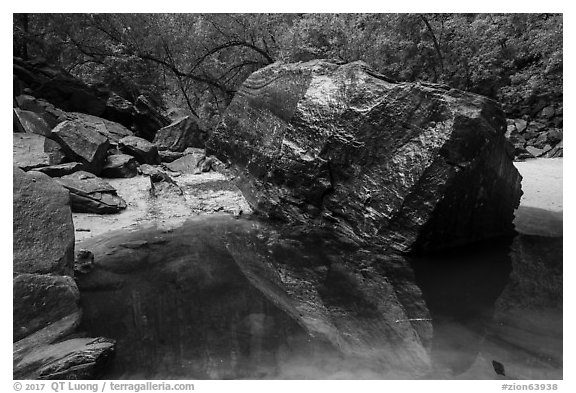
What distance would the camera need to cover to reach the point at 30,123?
9.41 m

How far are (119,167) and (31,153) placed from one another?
5.85 ft

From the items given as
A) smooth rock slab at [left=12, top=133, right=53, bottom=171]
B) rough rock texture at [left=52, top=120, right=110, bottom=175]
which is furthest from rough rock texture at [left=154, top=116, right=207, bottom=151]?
smooth rock slab at [left=12, top=133, right=53, bottom=171]

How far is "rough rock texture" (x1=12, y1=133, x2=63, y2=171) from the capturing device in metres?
7.86

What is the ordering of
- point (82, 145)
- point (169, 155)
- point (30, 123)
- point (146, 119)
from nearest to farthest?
point (82, 145), point (30, 123), point (169, 155), point (146, 119)

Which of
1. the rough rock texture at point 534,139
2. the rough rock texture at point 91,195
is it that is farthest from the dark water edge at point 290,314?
the rough rock texture at point 534,139

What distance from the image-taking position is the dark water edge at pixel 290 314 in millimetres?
3365

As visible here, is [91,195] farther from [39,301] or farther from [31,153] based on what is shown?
[39,301]

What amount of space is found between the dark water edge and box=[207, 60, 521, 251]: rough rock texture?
1.97ft

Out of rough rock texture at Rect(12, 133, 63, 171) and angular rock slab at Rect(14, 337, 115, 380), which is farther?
rough rock texture at Rect(12, 133, 63, 171)

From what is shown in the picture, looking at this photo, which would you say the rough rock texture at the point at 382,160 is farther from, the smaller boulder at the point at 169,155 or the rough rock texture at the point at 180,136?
the rough rock texture at the point at 180,136

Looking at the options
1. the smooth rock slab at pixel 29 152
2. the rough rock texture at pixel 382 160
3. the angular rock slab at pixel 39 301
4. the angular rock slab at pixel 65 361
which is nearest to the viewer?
the angular rock slab at pixel 65 361

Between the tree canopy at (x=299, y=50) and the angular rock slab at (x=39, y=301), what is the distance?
10.3m

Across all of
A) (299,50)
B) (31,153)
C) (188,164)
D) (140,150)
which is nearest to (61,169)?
(31,153)

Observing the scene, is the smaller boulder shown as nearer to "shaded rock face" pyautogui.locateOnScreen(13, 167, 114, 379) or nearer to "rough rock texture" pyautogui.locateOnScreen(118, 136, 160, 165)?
"rough rock texture" pyautogui.locateOnScreen(118, 136, 160, 165)
